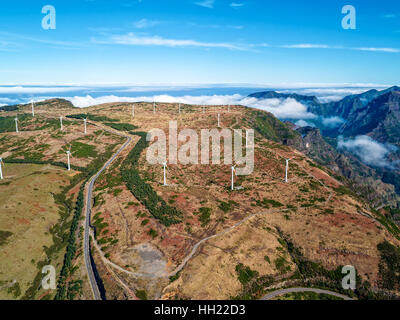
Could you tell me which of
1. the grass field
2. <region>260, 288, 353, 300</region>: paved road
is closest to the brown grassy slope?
<region>260, 288, 353, 300</region>: paved road

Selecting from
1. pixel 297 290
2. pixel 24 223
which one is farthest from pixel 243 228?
pixel 24 223

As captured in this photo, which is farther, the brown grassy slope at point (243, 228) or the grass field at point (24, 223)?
the brown grassy slope at point (243, 228)

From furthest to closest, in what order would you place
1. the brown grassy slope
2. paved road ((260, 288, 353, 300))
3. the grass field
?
the brown grassy slope → the grass field → paved road ((260, 288, 353, 300))

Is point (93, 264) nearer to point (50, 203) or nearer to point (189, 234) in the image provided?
point (189, 234)

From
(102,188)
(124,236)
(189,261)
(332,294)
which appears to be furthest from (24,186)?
(332,294)

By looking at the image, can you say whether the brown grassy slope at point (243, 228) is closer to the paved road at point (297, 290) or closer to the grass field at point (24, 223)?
the paved road at point (297, 290)

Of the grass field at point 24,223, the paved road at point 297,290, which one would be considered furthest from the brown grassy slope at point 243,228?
the grass field at point 24,223

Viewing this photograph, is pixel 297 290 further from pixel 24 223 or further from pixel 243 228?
pixel 24 223

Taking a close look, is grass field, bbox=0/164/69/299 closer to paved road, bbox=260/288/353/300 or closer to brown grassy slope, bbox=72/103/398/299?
brown grassy slope, bbox=72/103/398/299
